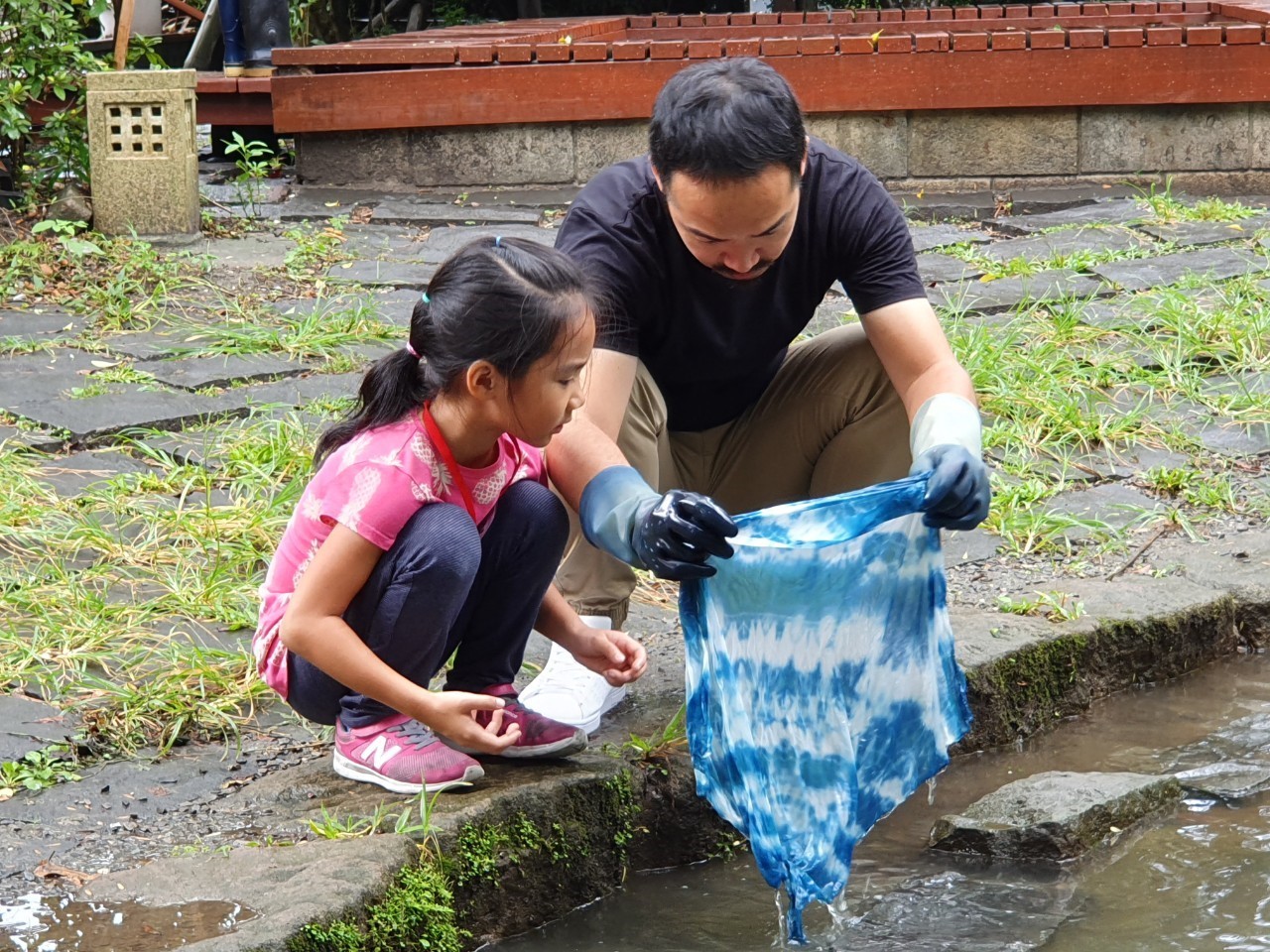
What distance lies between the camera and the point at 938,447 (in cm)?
220

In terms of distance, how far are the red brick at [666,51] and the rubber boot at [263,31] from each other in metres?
2.04

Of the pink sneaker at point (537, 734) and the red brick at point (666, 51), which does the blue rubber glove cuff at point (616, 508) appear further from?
the red brick at point (666, 51)

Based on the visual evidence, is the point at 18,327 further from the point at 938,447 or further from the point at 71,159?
the point at 938,447

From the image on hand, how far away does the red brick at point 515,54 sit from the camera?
7.36m

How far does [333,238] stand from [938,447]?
461cm

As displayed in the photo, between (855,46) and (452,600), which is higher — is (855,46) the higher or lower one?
the higher one

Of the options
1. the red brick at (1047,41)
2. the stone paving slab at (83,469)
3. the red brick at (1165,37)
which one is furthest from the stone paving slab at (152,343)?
the red brick at (1165,37)

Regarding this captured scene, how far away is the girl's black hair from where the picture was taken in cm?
212

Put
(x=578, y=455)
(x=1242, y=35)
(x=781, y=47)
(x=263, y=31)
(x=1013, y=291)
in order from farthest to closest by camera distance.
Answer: (x=263, y=31), (x=781, y=47), (x=1242, y=35), (x=1013, y=291), (x=578, y=455)

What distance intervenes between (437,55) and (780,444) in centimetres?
498

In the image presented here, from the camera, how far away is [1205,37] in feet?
24.1

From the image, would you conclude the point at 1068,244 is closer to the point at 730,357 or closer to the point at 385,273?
the point at 385,273

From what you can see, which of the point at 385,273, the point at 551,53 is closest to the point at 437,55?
the point at 551,53

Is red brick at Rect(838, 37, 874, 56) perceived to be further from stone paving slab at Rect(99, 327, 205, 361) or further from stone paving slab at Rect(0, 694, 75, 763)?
stone paving slab at Rect(0, 694, 75, 763)
